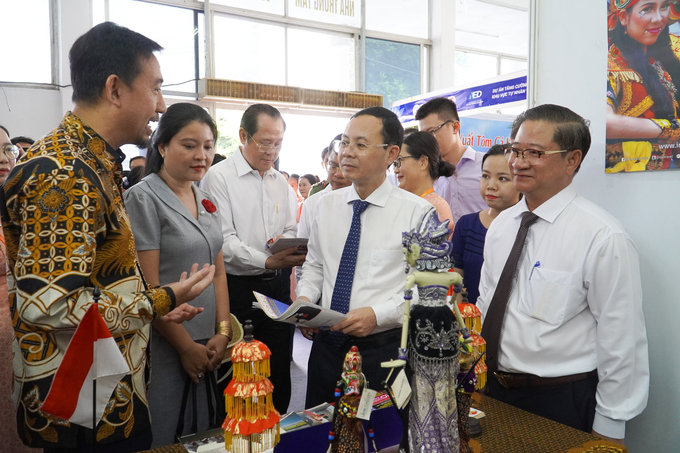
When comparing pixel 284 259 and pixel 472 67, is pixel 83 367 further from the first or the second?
pixel 472 67

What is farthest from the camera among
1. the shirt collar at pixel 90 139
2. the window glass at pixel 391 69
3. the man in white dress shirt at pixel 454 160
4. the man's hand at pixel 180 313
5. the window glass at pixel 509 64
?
the window glass at pixel 509 64

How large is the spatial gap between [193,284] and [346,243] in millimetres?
751

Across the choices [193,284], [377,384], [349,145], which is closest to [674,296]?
[377,384]

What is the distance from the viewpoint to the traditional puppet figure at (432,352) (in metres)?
1.14

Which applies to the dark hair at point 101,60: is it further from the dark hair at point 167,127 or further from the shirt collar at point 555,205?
the shirt collar at point 555,205

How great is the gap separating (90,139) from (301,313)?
827 millimetres

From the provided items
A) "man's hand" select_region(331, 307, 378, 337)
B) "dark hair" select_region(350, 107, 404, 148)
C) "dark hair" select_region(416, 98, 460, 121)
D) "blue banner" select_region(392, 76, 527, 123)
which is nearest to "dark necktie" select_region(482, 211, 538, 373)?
"man's hand" select_region(331, 307, 378, 337)

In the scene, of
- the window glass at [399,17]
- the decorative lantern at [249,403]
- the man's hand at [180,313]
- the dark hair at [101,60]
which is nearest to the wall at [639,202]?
the decorative lantern at [249,403]

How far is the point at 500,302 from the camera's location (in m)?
1.87

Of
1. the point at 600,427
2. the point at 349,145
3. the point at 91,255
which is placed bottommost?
the point at 600,427

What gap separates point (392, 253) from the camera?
2012 mm

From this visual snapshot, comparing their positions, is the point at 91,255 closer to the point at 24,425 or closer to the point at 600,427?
the point at 24,425

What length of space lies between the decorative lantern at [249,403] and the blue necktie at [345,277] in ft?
2.52

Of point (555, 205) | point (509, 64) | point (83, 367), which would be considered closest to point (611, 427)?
point (555, 205)
